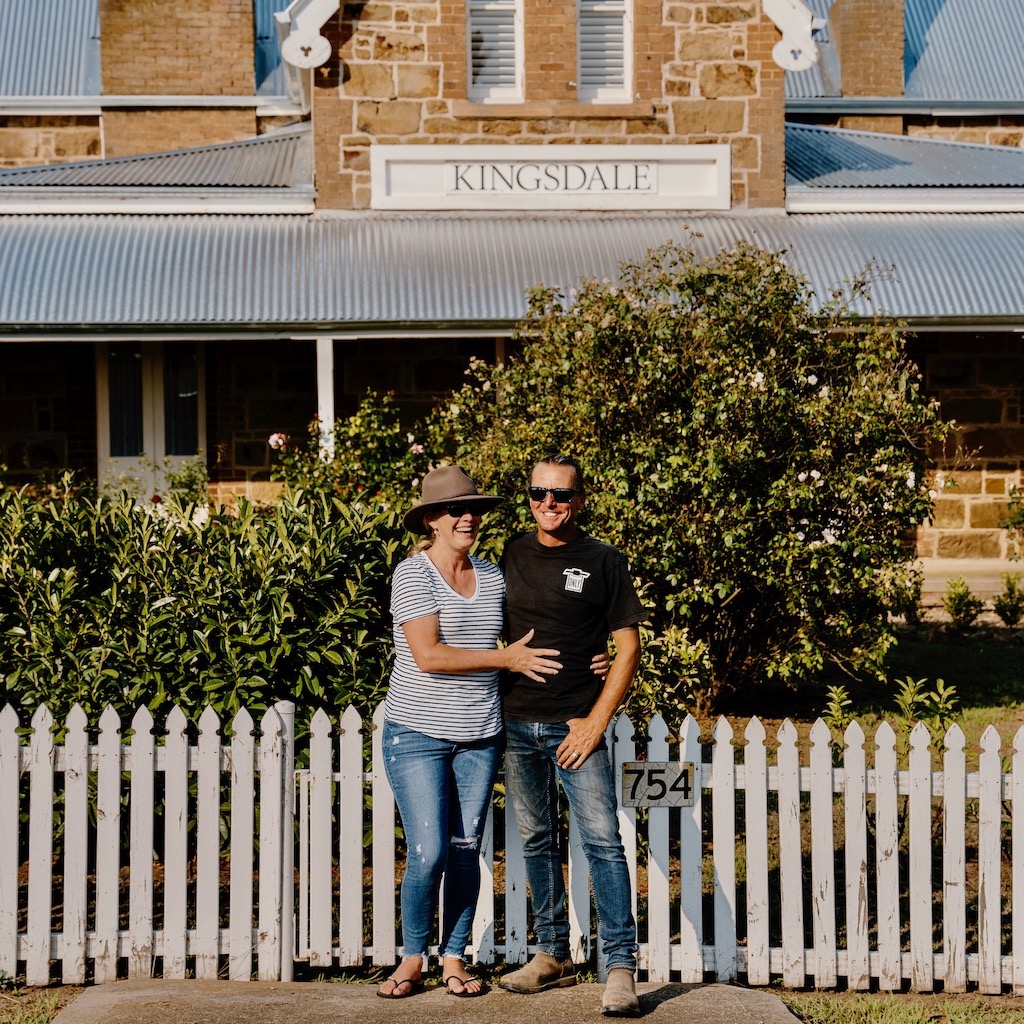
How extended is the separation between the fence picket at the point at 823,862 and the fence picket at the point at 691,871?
0.42 meters

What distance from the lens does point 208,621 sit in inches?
236

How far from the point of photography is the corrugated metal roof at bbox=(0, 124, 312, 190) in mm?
13969

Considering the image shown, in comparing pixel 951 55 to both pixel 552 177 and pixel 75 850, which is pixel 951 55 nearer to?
pixel 552 177

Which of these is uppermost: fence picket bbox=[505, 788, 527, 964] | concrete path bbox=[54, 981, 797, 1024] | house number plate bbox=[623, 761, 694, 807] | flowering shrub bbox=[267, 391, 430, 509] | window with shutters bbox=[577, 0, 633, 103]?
window with shutters bbox=[577, 0, 633, 103]

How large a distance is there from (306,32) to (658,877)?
10.0 meters

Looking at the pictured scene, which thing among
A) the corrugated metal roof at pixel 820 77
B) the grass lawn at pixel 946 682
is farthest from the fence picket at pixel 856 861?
the corrugated metal roof at pixel 820 77

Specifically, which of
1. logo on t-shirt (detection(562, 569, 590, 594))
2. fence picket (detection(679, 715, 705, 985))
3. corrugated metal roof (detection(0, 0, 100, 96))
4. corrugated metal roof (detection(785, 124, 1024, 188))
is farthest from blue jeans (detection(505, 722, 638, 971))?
corrugated metal roof (detection(0, 0, 100, 96))

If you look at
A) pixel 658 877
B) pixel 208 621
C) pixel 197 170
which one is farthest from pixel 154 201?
pixel 658 877

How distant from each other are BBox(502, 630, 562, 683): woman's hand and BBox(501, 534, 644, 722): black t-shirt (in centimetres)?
4

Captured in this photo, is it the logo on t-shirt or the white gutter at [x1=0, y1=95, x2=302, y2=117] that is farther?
the white gutter at [x1=0, y1=95, x2=302, y2=117]

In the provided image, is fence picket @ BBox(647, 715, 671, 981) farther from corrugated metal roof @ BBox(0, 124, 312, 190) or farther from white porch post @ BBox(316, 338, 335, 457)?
corrugated metal roof @ BBox(0, 124, 312, 190)

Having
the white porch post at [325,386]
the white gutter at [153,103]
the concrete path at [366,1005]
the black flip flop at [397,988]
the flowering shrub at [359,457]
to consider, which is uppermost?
the white gutter at [153,103]

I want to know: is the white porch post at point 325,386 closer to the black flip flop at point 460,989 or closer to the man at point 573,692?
the man at point 573,692

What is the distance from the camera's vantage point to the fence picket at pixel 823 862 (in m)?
5.26
